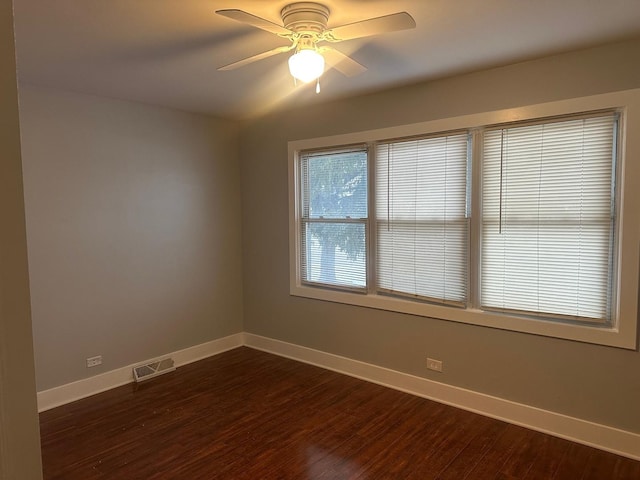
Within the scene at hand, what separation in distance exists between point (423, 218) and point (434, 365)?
1.24m

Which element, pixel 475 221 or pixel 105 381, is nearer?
pixel 475 221

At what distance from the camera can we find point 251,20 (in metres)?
1.90

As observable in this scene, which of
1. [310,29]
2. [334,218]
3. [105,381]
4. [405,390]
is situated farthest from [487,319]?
[105,381]

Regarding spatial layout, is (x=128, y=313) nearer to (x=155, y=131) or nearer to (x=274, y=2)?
(x=155, y=131)

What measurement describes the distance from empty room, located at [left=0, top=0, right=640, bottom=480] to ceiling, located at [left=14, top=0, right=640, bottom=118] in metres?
0.02

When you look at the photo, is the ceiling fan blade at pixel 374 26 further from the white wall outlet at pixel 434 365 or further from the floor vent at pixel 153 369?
the floor vent at pixel 153 369

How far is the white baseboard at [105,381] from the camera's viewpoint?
343 cm

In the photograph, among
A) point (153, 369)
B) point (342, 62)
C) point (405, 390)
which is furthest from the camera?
point (153, 369)

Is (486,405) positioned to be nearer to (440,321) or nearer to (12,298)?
(440,321)

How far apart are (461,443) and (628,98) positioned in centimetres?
246

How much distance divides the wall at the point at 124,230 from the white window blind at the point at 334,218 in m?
0.97

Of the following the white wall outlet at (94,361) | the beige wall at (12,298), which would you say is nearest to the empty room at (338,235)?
the white wall outlet at (94,361)

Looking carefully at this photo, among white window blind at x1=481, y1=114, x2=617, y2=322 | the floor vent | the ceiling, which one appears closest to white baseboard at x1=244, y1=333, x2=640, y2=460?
white window blind at x1=481, y1=114, x2=617, y2=322

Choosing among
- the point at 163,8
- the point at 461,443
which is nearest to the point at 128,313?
the point at 163,8
